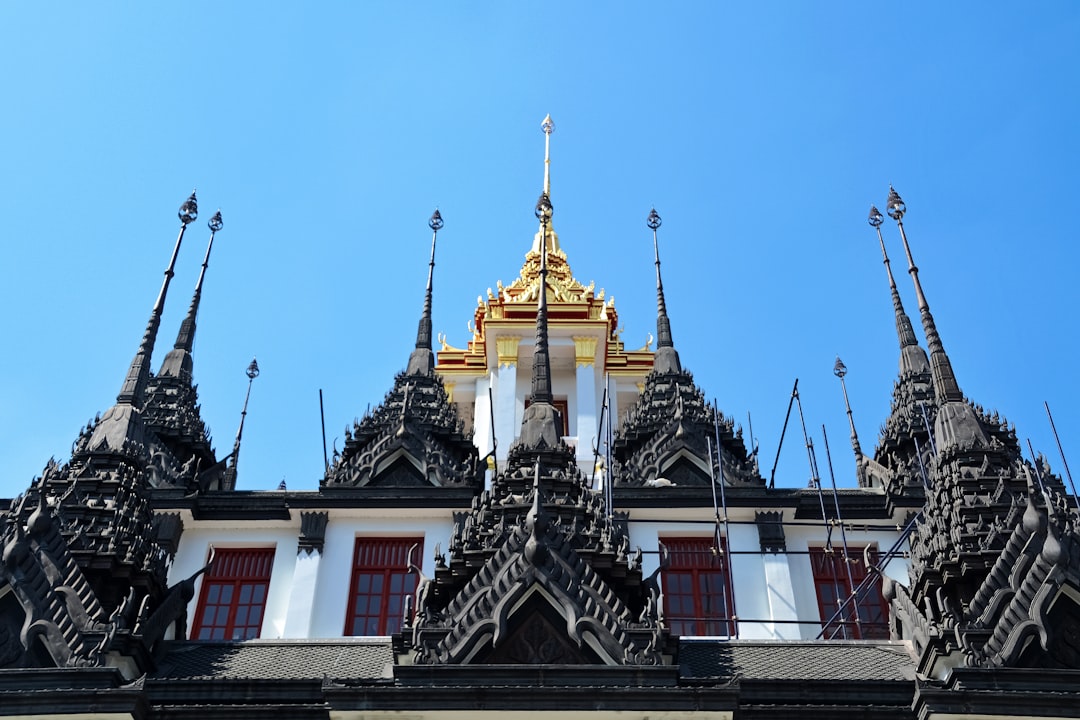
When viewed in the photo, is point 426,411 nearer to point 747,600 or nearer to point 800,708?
point 747,600

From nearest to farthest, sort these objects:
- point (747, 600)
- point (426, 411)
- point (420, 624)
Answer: point (420, 624) < point (747, 600) < point (426, 411)

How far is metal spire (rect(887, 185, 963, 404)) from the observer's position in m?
23.1

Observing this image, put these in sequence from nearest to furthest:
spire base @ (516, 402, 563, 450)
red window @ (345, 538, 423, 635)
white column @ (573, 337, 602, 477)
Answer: spire base @ (516, 402, 563, 450), red window @ (345, 538, 423, 635), white column @ (573, 337, 602, 477)

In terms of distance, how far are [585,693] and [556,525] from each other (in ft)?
11.4

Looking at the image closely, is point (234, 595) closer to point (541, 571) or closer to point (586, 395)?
point (541, 571)

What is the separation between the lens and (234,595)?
2541 centimetres

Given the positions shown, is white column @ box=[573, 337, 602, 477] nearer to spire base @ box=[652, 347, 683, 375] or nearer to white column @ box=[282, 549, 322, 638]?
spire base @ box=[652, 347, 683, 375]

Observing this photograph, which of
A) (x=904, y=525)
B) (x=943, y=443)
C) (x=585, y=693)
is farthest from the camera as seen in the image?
(x=904, y=525)

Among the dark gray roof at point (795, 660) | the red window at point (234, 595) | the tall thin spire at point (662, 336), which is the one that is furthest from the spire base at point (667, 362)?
the dark gray roof at point (795, 660)

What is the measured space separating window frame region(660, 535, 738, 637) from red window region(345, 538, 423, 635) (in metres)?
4.83

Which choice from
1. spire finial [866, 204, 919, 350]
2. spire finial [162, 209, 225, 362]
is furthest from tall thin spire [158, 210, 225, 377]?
spire finial [866, 204, 919, 350]

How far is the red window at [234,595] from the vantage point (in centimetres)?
2459

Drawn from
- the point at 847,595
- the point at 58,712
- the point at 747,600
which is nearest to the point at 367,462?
the point at 747,600

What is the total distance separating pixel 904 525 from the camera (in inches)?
1040
